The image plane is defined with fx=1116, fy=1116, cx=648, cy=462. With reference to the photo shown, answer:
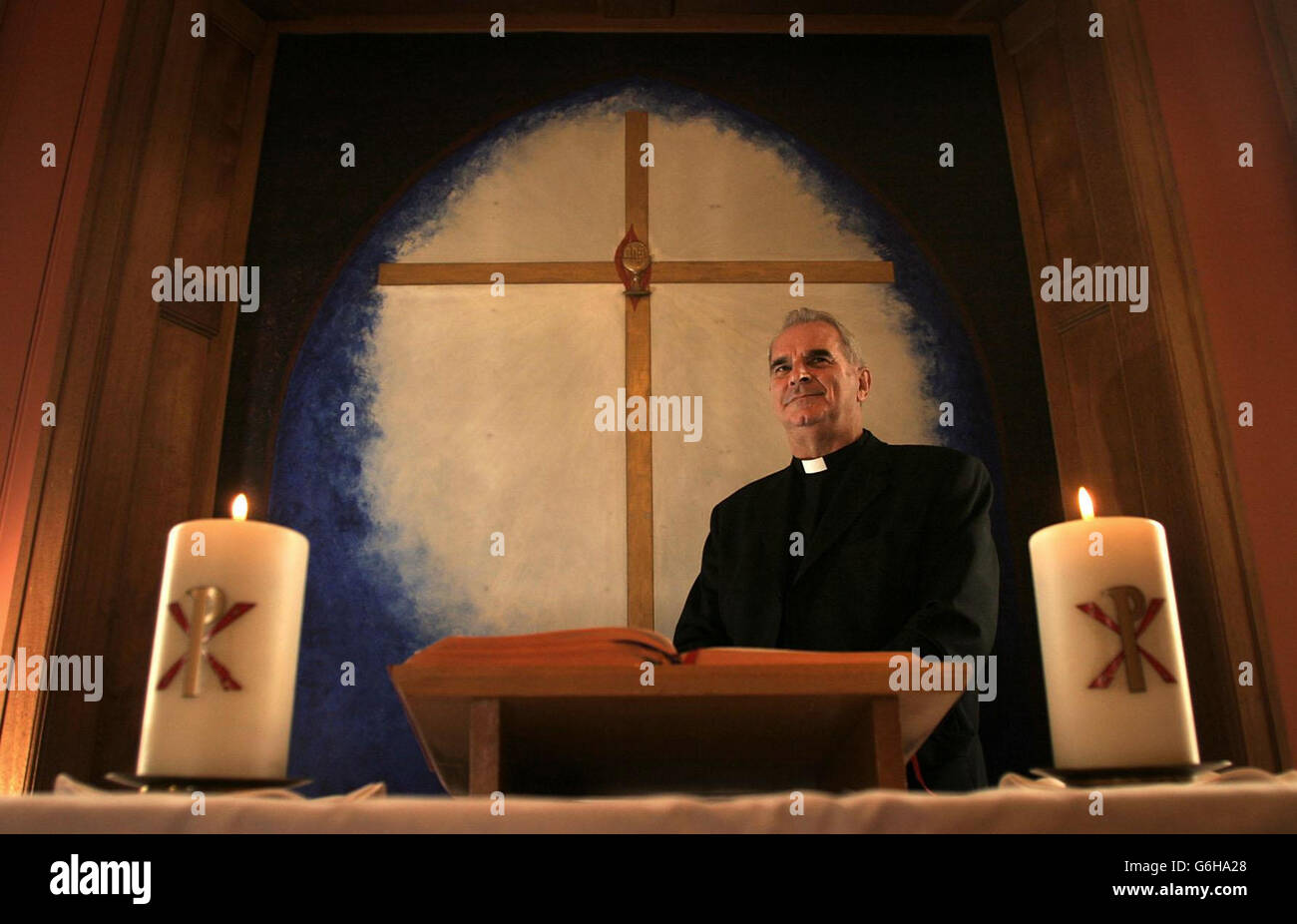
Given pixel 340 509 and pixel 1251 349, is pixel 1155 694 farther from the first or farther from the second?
pixel 340 509

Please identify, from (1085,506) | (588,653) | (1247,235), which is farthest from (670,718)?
(1247,235)

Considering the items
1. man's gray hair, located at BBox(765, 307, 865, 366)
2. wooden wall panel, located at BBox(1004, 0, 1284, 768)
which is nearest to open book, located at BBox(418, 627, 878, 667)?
wooden wall panel, located at BBox(1004, 0, 1284, 768)

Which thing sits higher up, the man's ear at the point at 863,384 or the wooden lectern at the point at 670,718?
the man's ear at the point at 863,384

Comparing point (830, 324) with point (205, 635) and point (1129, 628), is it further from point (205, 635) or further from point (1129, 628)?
point (205, 635)

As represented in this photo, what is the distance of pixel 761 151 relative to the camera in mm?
3646

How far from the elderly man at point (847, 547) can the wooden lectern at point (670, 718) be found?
0.66 metres

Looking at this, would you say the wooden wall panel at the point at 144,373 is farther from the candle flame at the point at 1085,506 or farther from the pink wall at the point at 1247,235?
the pink wall at the point at 1247,235

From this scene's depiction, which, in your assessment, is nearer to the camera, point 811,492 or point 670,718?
point 670,718

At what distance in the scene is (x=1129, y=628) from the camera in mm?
1314

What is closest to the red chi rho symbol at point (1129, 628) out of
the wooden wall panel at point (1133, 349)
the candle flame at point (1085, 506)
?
the candle flame at point (1085, 506)

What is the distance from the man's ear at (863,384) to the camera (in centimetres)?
331

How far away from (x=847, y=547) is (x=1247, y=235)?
1304mm

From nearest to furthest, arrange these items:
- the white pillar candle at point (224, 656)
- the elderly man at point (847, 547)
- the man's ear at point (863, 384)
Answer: the white pillar candle at point (224, 656)
the elderly man at point (847, 547)
the man's ear at point (863, 384)

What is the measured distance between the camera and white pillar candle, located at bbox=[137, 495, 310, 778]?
4.34 ft
